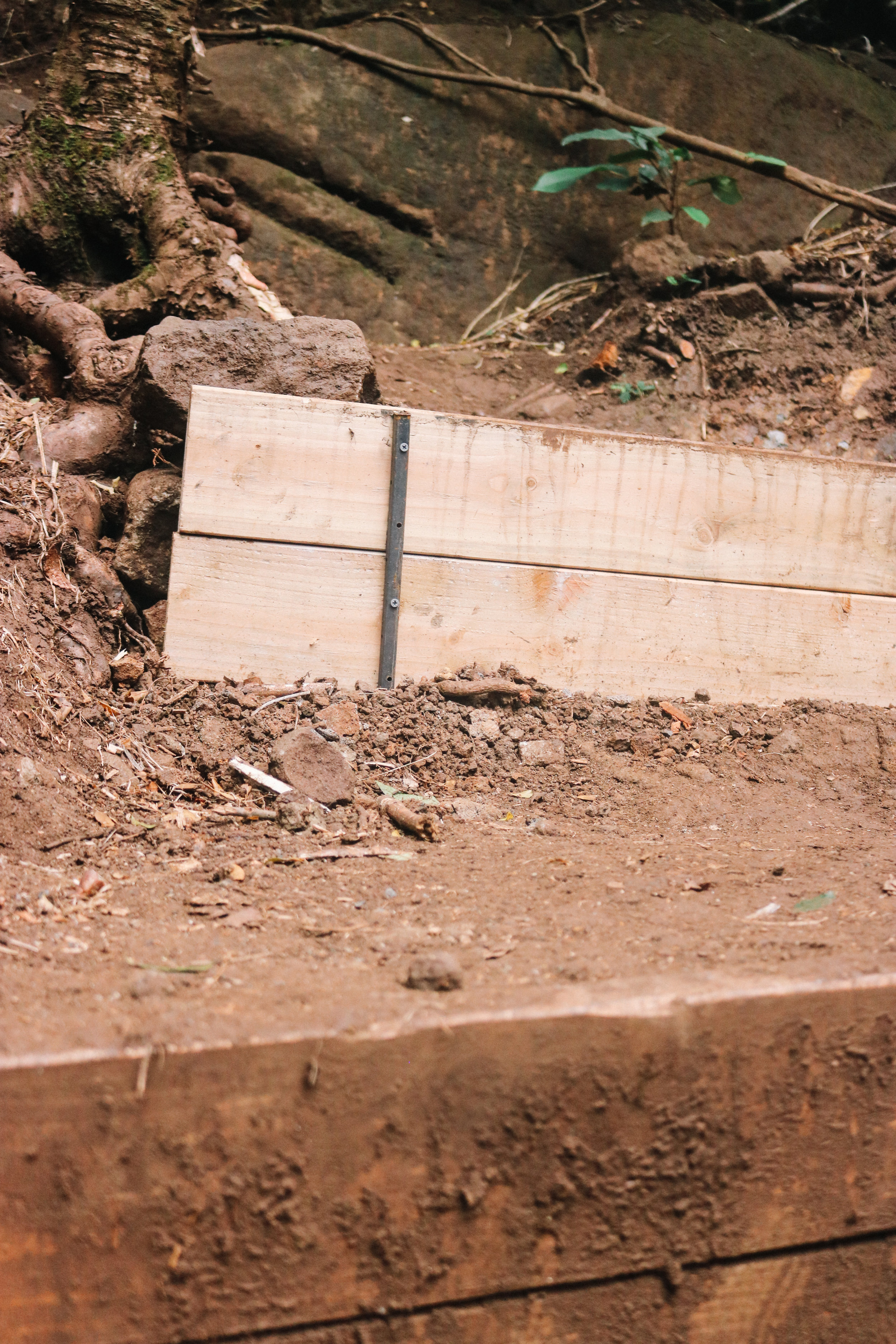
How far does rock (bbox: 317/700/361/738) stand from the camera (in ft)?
8.16

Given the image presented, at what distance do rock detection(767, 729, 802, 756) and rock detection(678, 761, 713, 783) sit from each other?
24cm

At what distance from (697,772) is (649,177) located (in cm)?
327

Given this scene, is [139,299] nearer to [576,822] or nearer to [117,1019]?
[576,822]

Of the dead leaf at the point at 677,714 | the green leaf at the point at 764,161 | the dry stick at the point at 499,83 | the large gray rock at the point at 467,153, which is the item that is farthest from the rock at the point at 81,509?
the green leaf at the point at 764,161

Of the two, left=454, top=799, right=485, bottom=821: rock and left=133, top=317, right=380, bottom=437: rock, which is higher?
left=133, top=317, right=380, bottom=437: rock

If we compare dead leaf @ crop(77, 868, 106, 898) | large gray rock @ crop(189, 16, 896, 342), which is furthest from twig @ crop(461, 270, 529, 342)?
dead leaf @ crop(77, 868, 106, 898)

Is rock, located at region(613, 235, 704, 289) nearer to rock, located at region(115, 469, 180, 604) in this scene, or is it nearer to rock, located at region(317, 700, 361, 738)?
rock, located at region(115, 469, 180, 604)

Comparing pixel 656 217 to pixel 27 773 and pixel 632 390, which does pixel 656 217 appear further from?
pixel 27 773

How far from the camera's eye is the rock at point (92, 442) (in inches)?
116

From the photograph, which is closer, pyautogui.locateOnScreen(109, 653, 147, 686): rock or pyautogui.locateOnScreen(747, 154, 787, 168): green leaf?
pyautogui.locateOnScreen(109, 653, 147, 686): rock

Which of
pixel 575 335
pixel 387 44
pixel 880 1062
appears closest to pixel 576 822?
pixel 880 1062

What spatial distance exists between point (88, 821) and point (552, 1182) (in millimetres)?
1299

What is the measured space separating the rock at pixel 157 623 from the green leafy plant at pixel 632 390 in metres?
2.14

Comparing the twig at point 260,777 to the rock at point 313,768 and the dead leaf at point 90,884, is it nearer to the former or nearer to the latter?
the rock at point 313,768
